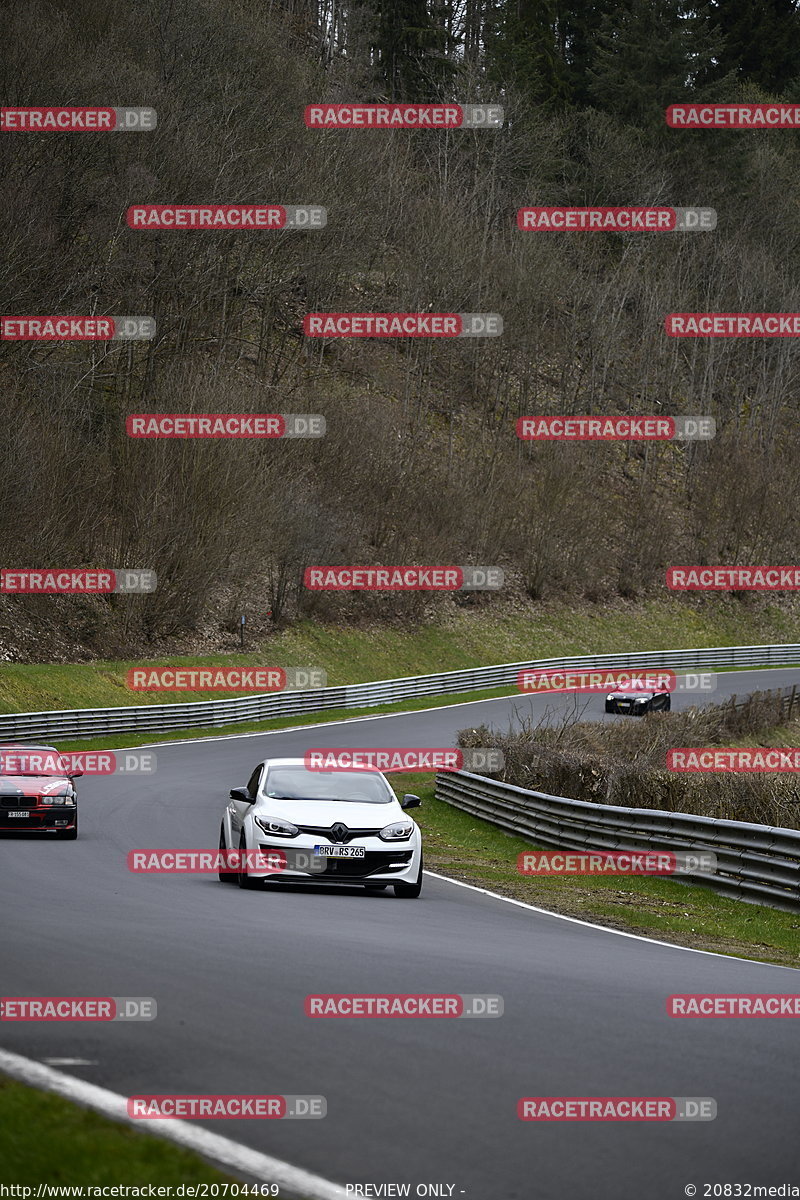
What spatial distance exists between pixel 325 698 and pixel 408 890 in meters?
31.6

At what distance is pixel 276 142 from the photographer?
202 feet

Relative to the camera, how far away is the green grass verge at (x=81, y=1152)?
15.5 feet

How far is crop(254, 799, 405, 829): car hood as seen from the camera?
13781 millimetres

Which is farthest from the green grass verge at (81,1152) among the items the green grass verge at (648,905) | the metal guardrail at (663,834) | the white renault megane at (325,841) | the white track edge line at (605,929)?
the metal guardrail at (663,834)

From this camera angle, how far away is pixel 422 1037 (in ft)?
23.1

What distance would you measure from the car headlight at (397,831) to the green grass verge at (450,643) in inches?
949

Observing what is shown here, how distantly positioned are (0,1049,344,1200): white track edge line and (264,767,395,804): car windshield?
8.32 meters

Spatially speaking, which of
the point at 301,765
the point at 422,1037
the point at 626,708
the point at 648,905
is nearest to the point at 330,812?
the point at 301,765

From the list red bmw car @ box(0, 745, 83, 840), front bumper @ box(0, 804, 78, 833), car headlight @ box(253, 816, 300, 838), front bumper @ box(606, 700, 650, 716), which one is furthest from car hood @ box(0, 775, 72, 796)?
front bumper @ box(606, 700, 650, 716)

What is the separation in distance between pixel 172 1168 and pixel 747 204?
94514 millimetres

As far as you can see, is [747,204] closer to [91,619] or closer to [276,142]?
[276,142]

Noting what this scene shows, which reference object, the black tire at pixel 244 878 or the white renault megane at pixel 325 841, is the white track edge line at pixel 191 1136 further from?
the black tire at pixel 244 878

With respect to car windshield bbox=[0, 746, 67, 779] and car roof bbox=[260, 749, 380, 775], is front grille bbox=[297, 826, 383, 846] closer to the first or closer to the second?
car roof bbox=[260, 749, 380, 775]

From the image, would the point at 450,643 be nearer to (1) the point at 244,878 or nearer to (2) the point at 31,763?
(2) the point at 31,763
